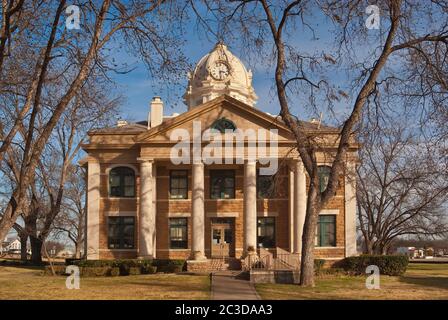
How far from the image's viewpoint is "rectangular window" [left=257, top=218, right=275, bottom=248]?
39.1 metres

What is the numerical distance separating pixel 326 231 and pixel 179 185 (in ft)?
33.5

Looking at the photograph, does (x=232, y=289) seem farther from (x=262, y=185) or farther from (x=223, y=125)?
(x=262, y=185)

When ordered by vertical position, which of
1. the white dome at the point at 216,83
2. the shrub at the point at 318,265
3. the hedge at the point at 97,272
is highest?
the white dome at the point at 216,83

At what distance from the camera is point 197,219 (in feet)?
120

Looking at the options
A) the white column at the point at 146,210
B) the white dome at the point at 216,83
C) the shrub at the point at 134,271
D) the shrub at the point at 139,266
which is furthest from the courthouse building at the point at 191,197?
the white dome at the point at 216,83

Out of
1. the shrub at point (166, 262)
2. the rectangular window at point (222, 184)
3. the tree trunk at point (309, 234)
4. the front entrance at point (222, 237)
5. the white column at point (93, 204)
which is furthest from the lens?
the rectangular window at point (222, 184)

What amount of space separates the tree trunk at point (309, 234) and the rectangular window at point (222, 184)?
17738 millimetres

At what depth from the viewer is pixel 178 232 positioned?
39438 millimetres

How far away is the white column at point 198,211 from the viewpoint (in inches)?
1433

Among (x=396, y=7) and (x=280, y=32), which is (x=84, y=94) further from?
(x=396, y=7)

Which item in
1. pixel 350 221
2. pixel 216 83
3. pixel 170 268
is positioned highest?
pixel 216 83

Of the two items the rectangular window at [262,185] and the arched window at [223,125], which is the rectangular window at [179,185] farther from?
the rectangular window at [262,185]

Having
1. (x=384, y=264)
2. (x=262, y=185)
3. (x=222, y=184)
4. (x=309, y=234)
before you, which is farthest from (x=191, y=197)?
(x=309, y=234)

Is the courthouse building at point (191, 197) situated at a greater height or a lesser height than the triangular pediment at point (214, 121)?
lesser
